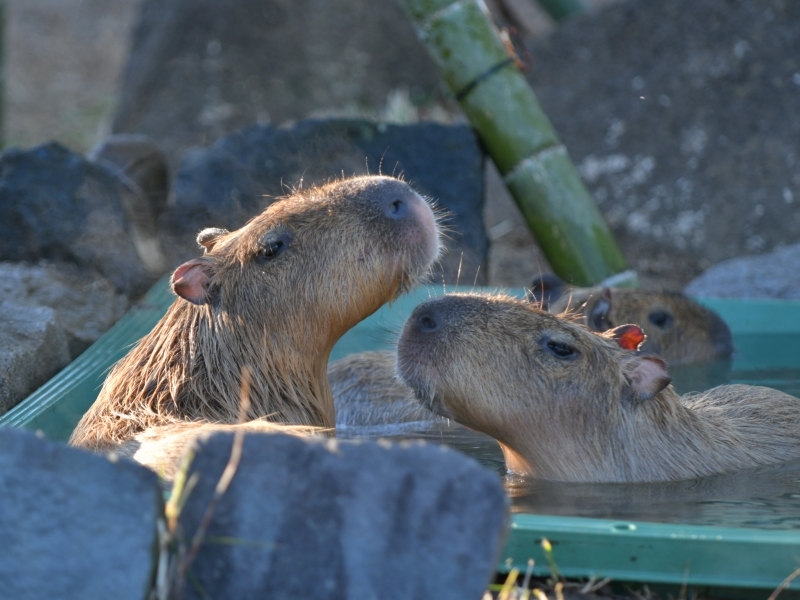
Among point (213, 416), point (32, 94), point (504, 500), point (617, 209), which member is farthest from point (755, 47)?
point (32, 94)

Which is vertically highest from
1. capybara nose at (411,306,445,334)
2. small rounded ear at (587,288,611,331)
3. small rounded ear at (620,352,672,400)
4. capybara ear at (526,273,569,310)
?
capybara nose at (411,306,445,334)

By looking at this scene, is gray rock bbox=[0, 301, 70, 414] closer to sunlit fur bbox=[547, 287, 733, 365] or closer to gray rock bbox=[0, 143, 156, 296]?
gray rock bbox=[0, 143, 156, 296]

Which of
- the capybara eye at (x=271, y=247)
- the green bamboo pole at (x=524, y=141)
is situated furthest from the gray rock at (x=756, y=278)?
the capybara eye at (x=271, y=247)

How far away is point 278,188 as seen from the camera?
21.5ft

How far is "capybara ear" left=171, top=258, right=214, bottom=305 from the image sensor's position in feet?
10.6

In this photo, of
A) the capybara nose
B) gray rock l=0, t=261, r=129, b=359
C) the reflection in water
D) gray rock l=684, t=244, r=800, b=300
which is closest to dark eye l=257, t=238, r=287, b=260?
the capybara nose

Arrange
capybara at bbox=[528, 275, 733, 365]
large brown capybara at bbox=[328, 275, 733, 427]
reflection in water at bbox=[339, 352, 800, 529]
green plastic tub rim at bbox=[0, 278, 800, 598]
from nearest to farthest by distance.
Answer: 1. green plastic tub rim at bbox=[0, 278, 800, 598]
2. reflection in water at bbox=[339, 352, 800, 529]
3. large brown capybara at bbox=[328, 275, 733, 427]
4. capybara at bbox=[528, 275, 733, 365]

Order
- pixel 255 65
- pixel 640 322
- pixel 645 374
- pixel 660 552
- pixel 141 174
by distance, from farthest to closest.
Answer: pixel 255 65 → pixel 141 174 → pixel 640 322 → pixel 645 374 → pixel 660 552

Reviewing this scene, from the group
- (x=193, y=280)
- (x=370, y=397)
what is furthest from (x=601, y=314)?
(x=193, y=280)

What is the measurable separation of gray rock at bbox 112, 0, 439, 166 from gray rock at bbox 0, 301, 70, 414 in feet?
19.9

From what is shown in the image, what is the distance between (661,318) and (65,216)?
10.4ft

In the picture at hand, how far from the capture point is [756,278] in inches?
254

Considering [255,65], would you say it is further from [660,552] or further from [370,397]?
[660,552]

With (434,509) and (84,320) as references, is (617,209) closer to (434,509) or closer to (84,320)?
(84,320)
